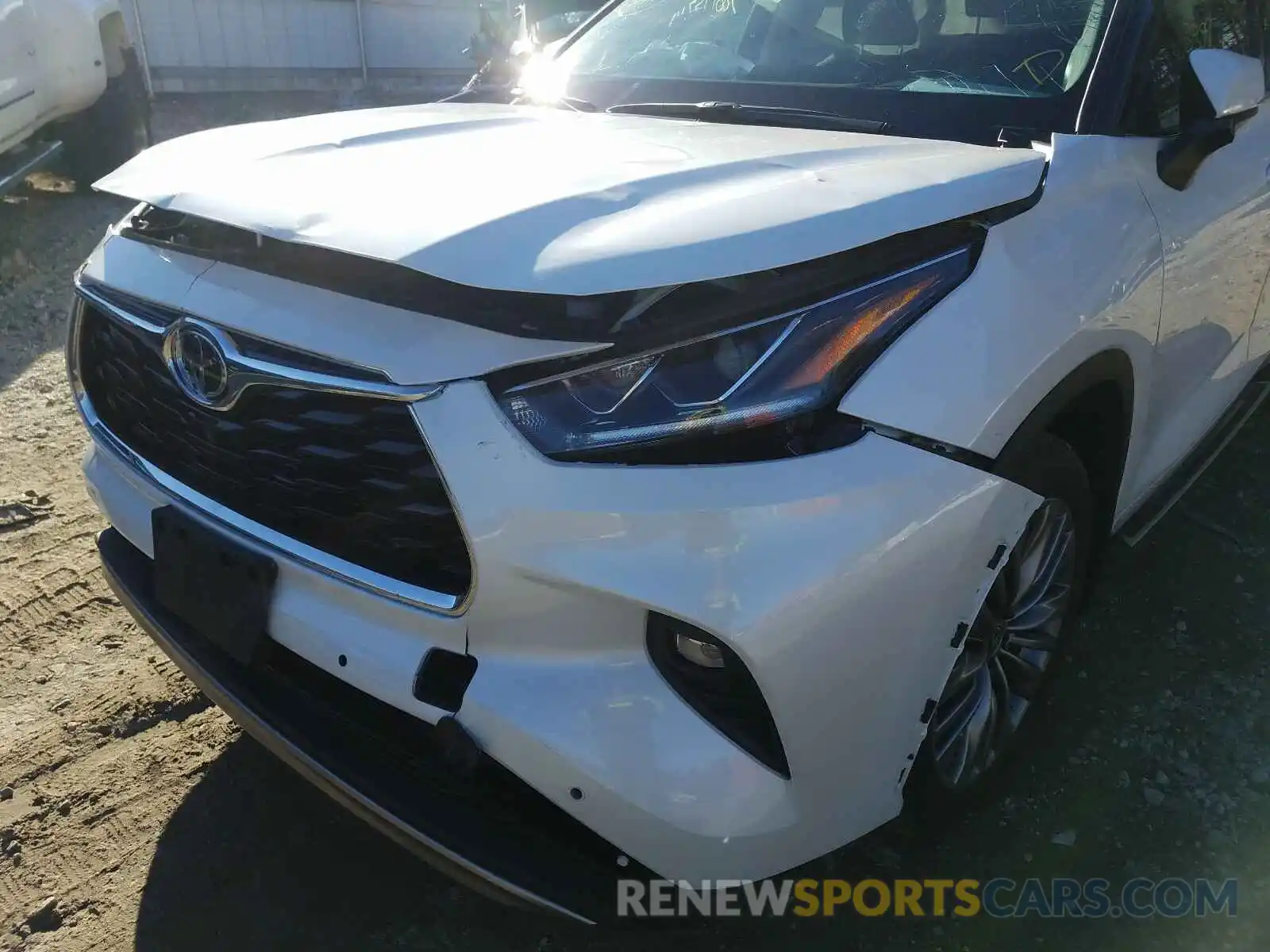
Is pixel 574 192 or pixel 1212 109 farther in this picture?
pixel 1212 109

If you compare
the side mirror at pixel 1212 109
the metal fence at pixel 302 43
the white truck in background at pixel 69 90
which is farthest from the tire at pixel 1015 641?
the metal fence at pixel 302 43

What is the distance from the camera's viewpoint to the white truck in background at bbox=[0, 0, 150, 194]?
5.77 meters

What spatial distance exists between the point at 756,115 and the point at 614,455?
1356 millimetres

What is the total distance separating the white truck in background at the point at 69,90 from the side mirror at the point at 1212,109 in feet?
19.3

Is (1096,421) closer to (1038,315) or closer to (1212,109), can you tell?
(1038,315)

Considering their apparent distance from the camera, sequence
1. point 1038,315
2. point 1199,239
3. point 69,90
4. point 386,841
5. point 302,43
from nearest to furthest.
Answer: point 1038,315
point 386,841
point 1199,239
point 69,90
point 302,43

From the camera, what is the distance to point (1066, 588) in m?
2.23

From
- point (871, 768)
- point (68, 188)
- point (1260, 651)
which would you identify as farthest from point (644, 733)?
point (68, 188)

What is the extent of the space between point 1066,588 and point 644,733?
47.9 inches

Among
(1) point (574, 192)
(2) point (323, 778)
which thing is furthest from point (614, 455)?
(2) point (323, 778)

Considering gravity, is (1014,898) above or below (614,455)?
below

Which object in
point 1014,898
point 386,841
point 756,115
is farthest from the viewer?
point 756,115

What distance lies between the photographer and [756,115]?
2471 millimetres

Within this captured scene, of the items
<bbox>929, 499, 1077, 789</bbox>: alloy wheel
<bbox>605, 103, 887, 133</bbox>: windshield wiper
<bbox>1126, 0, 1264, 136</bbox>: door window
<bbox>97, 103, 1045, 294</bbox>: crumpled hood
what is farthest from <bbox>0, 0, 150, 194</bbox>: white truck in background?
<bbox>929, 499, 1077, 789</bbox>: alloy wheel
